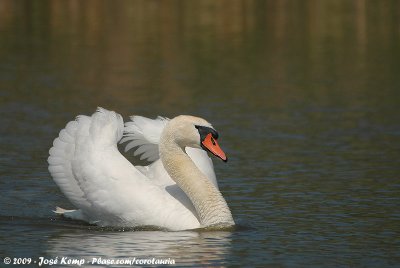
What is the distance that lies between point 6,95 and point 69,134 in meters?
8.64

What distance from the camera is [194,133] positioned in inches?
459

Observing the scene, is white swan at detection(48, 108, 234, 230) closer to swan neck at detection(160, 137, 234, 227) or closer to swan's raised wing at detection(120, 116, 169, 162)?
swan neck at detection(160, 137, 234, 227)

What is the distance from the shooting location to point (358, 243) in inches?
435

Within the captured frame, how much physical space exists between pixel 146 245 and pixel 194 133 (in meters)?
1.33

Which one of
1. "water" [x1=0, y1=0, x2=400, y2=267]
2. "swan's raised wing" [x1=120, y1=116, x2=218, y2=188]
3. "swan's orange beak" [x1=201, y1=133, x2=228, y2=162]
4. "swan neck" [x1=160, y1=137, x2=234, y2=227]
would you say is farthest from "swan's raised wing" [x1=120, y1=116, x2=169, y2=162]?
"water" [x1=0, y1=0, x2=400, y2=267]

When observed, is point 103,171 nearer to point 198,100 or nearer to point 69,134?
point 69,134

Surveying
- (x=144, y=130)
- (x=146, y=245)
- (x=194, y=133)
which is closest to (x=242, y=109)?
(x=144, y=130)

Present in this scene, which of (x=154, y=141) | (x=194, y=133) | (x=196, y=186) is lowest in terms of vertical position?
(x=196, y=186)

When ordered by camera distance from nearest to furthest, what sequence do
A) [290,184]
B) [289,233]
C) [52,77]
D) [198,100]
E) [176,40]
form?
[289,233], [290,184], [198,100], [52,77], [176,40]

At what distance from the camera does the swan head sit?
37.9 feet

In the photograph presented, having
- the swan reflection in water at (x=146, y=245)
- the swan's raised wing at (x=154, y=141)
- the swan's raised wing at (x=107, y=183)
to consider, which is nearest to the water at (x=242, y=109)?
the swan reflection in water at (x=146, y=245)

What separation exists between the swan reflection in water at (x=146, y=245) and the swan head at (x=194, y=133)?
812 millimetres

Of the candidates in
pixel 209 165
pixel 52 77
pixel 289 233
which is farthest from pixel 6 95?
pixel 289 233

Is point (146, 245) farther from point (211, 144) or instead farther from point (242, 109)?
point (242, 109)
